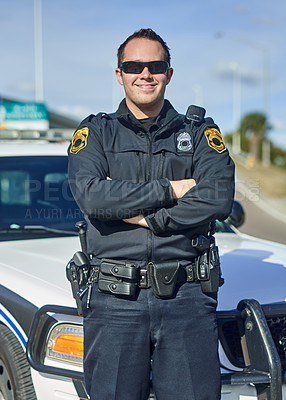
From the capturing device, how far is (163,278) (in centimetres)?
212

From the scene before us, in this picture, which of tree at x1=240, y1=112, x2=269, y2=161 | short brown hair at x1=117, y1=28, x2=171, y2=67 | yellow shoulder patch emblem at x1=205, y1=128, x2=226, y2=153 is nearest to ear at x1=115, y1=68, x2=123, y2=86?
short brown hair at x1=117, y1=28, x2=171, y2=67

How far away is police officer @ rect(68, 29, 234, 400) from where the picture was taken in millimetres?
A: 2121

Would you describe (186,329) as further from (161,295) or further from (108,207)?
(108,207)

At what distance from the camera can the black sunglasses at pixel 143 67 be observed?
2320mm

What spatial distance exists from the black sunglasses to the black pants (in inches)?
37.3

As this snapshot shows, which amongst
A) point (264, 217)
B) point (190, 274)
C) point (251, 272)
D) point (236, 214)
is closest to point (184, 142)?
point (190, 274)

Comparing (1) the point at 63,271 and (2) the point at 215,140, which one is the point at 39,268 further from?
(2) the point at 215,140

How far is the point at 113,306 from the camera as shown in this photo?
7.04 ft

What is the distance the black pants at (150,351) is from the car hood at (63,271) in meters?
0.39

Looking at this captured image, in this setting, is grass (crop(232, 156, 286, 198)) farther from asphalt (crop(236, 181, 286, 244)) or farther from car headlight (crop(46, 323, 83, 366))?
car headlight (crop(46, 323, 83, 366))

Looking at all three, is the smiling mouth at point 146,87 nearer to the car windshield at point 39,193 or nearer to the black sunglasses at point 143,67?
the black sunglasses at point 143,67

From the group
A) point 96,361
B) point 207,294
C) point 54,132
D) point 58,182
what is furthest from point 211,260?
point 54,132

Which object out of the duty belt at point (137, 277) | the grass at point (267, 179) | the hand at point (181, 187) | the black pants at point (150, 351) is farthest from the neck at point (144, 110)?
the grass at point (267, 179)

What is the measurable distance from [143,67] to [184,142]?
372 millimetres
